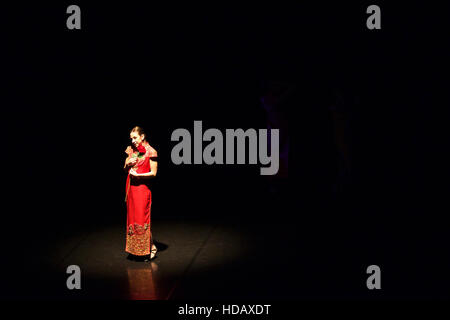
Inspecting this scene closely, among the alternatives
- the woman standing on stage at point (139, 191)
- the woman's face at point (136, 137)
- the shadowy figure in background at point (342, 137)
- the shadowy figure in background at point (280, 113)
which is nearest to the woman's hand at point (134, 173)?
the woman standing on stage at point (139, 191)

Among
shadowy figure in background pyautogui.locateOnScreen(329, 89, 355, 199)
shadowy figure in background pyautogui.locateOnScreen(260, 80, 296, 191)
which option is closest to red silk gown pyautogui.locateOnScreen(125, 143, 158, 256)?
shadowy figure in background pyautogui.locateOnScreen(260, 80, 296, 191)

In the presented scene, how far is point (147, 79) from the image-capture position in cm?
1135

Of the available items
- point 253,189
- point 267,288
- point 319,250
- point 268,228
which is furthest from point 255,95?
point 267,288

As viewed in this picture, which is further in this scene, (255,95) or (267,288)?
(255,95)

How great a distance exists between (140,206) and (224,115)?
196 inches

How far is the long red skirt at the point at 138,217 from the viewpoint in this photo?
7133 millimetres

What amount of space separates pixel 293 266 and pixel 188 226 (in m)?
2.04

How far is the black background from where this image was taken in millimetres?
9477

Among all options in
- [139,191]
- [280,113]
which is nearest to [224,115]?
[280,113]

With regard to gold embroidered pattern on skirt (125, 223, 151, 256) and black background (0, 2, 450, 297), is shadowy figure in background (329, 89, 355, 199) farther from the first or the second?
gold embroidered pattern on skirt (125, 223, 151, 256)

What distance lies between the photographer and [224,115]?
1188cm

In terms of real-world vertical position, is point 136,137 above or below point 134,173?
above

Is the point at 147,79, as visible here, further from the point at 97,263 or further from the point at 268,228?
the point at 97,263

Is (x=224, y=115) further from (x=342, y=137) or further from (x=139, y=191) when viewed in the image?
(x=139, y=191)
